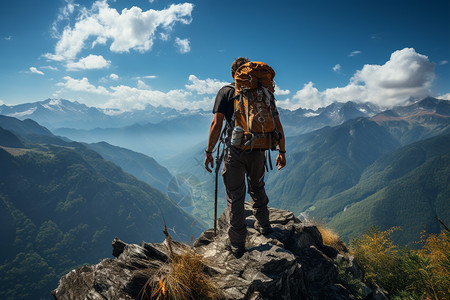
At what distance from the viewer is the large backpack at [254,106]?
13.2 feet

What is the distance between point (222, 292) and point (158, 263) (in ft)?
4.53

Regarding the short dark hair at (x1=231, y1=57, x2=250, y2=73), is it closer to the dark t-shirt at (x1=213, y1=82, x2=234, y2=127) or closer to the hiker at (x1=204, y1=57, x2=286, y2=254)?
the hiker at (x1=204, y1=57, x2=286, y2=254)

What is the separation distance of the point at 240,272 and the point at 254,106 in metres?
3.30

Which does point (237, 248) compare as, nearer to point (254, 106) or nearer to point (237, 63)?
point (254, 106)

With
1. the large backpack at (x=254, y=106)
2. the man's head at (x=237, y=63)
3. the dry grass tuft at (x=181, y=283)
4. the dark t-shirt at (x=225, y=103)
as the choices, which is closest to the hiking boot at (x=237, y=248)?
the dry grass tuft at (x=181, y=283)

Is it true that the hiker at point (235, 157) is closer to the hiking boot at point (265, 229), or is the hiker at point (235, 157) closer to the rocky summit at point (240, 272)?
the rocky summit at point (240, 272)

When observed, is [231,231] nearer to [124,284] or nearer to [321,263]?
[124,284]

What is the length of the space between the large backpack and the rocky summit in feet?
7.87

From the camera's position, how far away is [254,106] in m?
4.08

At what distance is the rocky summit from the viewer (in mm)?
3547

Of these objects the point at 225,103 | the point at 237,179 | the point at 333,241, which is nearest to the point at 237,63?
the point at 225,103

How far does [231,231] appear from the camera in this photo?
4.47 metres

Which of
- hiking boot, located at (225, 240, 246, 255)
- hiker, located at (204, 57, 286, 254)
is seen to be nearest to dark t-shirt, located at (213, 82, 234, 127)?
hiker, located at (204, 57, 286, 254)

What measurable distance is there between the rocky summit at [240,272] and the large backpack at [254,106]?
240cm
